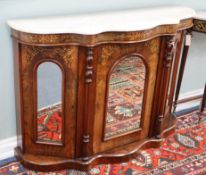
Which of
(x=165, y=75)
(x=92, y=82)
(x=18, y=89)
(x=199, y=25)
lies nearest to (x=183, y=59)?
(x=199, y=25)

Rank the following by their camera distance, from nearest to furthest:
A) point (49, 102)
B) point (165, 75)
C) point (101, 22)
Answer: point (101, 22) < point (49, 102) < point (165, 75)

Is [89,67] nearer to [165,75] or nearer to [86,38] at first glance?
[86,38]

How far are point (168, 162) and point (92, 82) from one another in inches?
31.0

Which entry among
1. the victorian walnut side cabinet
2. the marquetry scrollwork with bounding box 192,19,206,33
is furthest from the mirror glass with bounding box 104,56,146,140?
the marquetry scrollwork with bounding box 192,19,206,33

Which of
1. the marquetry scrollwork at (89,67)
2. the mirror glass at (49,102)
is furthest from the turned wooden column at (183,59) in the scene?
the mirror glass at (49,102)

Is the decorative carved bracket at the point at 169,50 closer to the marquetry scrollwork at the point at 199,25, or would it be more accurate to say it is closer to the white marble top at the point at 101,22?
the white marble top at the point at 101,22

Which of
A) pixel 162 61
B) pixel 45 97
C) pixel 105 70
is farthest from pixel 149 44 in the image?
pixel 45 97

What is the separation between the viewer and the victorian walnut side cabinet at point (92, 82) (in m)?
1.81

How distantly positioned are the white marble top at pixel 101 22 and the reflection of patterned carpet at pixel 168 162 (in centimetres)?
89

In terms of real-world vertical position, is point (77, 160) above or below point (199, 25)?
below

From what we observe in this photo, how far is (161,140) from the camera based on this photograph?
2393 millimetres

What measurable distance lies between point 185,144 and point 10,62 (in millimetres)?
1325

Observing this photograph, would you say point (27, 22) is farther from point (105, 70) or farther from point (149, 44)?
point (149, 44)

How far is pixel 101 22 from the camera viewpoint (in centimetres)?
187
